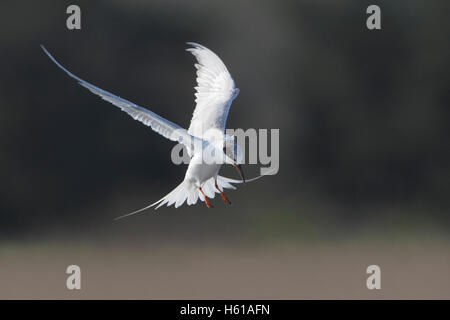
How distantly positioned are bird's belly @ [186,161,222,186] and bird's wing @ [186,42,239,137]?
282mm

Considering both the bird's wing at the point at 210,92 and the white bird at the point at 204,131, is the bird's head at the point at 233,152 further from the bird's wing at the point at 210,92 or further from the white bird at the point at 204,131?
the bird's wing at the point at 210,92

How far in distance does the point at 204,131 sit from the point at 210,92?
0.25 m

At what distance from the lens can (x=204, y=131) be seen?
2.94m

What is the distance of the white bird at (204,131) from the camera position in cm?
252

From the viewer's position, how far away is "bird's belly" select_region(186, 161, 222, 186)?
2658 millimetres

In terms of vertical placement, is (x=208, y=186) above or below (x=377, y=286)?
above

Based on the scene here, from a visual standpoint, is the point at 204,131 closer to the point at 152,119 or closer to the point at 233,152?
the point at 233,152

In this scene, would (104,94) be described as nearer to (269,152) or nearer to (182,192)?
(182,192)

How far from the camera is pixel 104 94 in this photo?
2.38m

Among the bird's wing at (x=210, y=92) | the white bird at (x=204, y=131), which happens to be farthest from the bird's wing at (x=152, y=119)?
the bird's wing at (x=210, y=92)

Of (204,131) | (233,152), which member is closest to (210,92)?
(204,131)

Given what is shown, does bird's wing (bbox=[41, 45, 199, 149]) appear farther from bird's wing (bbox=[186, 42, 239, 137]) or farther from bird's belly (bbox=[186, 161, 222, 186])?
bird's wing (bbox=[186, 42, 239, 137])
